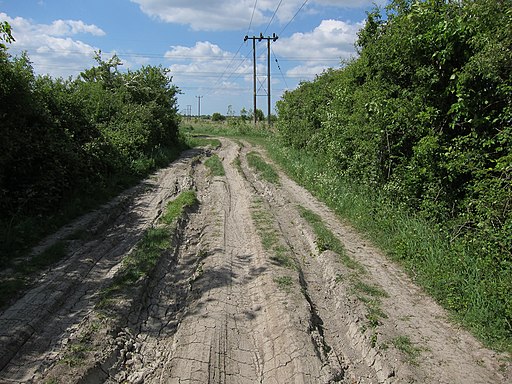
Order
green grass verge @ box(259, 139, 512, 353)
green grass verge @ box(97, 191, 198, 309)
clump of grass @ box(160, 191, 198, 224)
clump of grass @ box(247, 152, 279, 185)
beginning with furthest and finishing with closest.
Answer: clump of grass @ box(247, 152, 279, 185) < clump of grass @ box(160, 191, 198, 224) < green grass verge @ box(97, 191, 198, 309) < green grass verge @ box(259, 139, 512, 353)

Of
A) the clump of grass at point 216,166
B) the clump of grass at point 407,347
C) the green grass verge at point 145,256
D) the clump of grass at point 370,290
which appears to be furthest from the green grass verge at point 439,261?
the clump of grass at point 216,166

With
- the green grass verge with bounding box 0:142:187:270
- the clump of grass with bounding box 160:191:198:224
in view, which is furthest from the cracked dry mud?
the clump of grass with bounding box 160:191:198:224

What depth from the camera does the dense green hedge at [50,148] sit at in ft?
28.1

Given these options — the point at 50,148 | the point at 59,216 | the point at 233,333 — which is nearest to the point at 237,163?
the point at 50,148

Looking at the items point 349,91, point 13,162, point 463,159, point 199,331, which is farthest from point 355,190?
point 13,162

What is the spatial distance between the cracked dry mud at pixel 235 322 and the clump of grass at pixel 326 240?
0.12 m

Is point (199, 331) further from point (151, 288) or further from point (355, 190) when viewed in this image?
point (355, 190)

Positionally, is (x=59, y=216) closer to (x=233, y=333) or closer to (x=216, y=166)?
(x=233, y=333)

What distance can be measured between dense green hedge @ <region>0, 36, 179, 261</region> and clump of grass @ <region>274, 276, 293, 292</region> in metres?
4.46

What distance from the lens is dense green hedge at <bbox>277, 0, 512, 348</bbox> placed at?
5523 millimetres

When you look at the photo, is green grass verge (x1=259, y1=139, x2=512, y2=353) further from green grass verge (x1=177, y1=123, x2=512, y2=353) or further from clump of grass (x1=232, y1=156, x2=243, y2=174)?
clump of grass (x1=232, y1=156, x2=243, y2=174)

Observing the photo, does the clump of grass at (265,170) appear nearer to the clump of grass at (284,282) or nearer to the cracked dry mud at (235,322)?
the cracked dry mud at (235,322)

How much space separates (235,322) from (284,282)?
126 centimetres

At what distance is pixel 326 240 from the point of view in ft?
27.1
